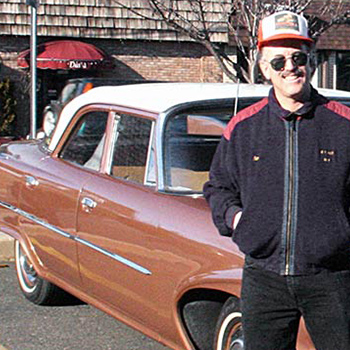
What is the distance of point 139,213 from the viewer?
14.6ft

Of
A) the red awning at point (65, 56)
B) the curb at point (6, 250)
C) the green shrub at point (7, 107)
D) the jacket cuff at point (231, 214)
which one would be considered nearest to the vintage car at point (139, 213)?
the jacket cuff at point (231, 214)

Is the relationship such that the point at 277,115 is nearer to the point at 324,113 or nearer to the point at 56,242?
the point at 324,113

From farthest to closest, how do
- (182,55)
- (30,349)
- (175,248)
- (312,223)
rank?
(182,55)
(30,349)
(175,248)
(312,223)

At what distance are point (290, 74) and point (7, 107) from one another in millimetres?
13729

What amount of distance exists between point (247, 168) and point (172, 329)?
1536 mm

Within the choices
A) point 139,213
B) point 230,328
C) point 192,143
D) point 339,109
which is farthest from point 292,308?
point 192,143

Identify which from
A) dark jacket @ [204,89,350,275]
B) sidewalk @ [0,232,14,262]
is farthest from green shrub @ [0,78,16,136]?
dark jacket @ [204,89,350,275]

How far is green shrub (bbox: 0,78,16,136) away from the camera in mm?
16109

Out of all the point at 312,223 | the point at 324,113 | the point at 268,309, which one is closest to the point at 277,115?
the point at 324,113

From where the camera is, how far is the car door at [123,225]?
173 inches

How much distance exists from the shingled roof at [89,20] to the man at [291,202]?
13.7 metres

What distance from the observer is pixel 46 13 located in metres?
16.3

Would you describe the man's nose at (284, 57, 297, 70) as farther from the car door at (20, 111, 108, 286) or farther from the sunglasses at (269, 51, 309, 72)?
the car door at (20, 111, 108, 286)

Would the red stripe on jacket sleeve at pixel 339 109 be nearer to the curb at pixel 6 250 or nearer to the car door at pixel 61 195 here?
the car door at pixel 61 195
